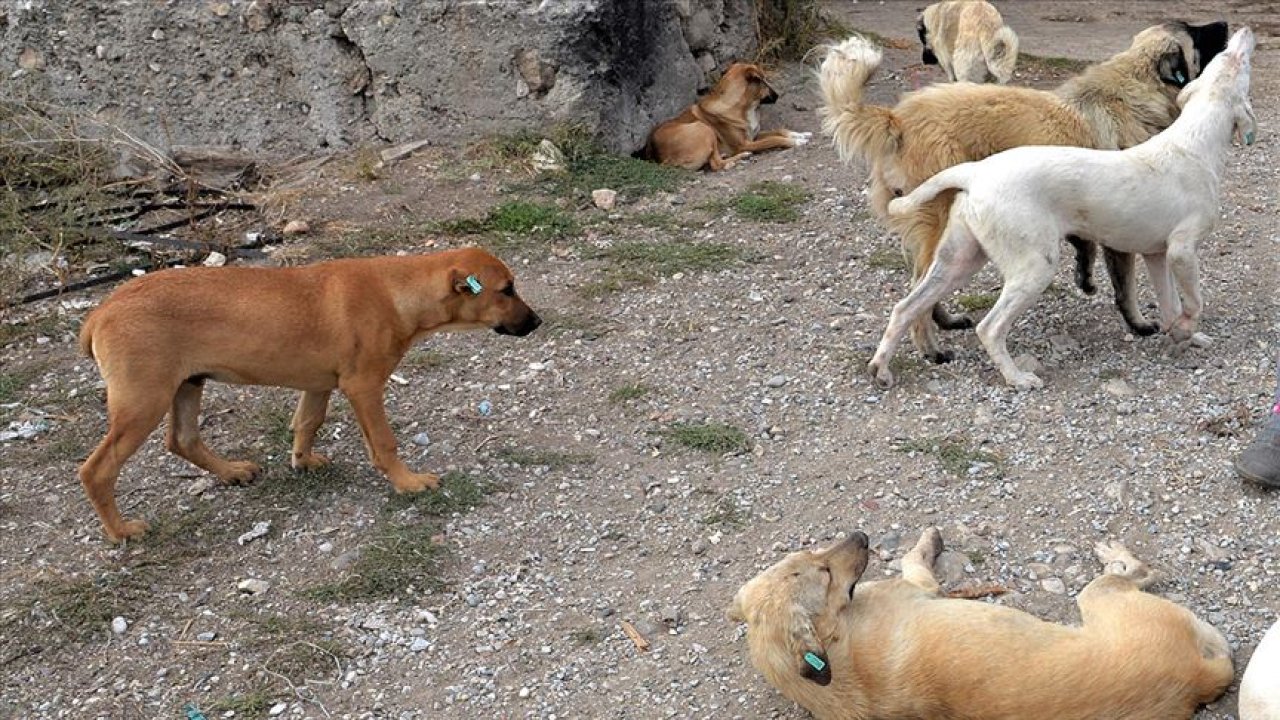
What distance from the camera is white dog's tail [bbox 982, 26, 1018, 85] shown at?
917cm

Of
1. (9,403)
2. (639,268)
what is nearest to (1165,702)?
(639,268)

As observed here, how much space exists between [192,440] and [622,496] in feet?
5.53

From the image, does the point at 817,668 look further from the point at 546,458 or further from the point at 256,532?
the point at 256,532

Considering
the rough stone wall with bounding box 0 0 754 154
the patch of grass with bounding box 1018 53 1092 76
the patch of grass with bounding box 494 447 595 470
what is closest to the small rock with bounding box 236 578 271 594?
the patch of grass with bounding box 494 447 595 470

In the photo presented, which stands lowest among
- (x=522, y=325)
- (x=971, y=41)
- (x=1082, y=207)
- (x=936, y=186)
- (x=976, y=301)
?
(x=976, y=301)

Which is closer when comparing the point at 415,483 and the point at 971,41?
the point at 415,483

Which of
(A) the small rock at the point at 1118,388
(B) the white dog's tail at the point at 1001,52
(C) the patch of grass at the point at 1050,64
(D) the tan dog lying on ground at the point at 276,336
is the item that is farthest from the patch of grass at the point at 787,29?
(D) the tan dog lying on ground at the point at 276,336

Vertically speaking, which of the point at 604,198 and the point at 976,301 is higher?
the point at 604,198

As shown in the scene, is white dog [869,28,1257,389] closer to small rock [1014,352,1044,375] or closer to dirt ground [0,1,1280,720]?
small rock [1014,352,1044,375]

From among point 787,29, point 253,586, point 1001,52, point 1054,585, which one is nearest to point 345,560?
point 253,586

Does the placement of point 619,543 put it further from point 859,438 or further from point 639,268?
point 639,268

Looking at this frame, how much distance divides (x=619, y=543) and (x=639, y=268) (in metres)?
2.53

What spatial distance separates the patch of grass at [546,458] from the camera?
553cm

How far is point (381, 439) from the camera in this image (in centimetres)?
529
